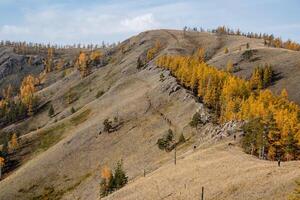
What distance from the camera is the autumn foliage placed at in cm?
8988

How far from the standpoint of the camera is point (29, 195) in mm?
137000

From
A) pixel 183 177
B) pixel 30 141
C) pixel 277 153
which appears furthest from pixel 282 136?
pixel 30 141

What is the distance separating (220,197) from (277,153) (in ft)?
126

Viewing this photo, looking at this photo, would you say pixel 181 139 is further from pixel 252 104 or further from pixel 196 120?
pixel 252 104

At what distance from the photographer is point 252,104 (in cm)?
11750

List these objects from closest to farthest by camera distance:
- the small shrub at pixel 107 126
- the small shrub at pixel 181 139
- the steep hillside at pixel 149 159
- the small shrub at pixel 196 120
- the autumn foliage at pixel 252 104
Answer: the steep hillside at pixel 149 159, the autumn foliage at pixel 252 104, the small shrub at pixel 181 139, the small shrub at pixel 196 120, the small shrub at pixel 107 126

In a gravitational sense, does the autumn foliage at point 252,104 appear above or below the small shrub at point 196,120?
above

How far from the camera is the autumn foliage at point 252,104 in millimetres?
89875

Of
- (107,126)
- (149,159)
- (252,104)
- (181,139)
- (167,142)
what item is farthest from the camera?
(107,126)

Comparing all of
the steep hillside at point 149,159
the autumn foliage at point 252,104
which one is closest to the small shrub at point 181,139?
the steep hillside at point 149,159

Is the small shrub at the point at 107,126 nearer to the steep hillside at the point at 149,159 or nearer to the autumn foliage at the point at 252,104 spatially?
the steep hillside at the point at 149,159

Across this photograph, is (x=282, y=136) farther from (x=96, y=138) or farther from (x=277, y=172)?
(x=96, y=138)

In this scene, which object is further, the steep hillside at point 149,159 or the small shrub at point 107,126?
the small shrub at point 107,126

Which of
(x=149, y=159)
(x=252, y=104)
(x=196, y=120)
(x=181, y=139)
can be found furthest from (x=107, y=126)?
(x=252, y=104)
